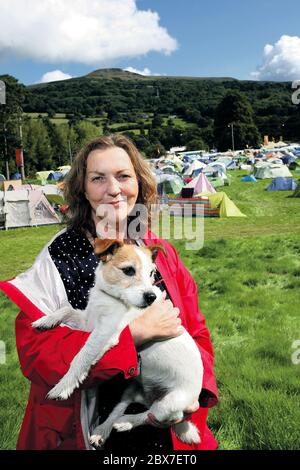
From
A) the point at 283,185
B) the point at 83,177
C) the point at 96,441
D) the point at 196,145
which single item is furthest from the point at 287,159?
the point at 196,145

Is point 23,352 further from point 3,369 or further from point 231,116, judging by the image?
point 231,116

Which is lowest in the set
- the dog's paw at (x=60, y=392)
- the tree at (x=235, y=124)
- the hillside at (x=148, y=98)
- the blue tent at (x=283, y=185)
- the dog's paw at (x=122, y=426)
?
the blue tent at (x=283, y=185)

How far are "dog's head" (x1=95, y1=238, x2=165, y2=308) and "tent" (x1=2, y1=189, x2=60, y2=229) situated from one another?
19794mm

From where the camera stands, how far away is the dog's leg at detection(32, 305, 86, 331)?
1791 millimetres

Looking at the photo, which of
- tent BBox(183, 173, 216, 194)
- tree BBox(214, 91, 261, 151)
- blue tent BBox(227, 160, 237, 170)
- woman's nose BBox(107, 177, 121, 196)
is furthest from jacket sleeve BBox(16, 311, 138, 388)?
tree BBox(214, 91, 261, 151)

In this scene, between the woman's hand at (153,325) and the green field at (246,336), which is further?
the green field at (246,336)

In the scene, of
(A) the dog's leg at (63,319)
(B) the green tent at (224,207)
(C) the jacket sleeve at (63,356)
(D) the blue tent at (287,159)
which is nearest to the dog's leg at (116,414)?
(C) the jacket sleeve at (63,356)

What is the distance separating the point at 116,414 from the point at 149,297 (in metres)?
0.56

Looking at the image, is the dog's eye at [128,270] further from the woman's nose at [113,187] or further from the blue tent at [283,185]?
the blue tent at [283,185]

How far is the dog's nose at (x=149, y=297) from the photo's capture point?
166 cm

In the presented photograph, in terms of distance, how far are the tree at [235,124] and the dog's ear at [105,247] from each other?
9741cm

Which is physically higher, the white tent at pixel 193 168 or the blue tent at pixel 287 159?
the blue tent at pixel 287 159

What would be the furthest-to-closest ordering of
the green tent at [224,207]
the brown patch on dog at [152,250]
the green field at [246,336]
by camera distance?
the green tent at [224,207] < the green field at [246,336] < the brown patch on dog at [152,250]
